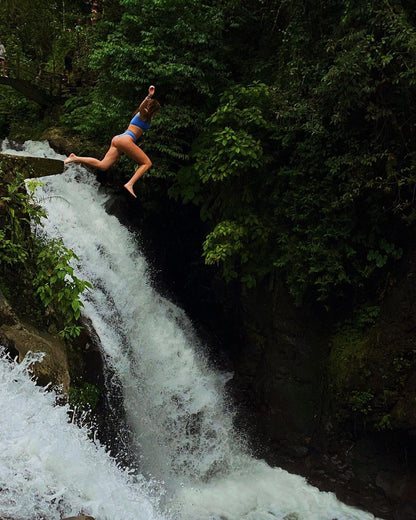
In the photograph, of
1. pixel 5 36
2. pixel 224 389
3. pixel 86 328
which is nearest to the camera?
pixel 86 328

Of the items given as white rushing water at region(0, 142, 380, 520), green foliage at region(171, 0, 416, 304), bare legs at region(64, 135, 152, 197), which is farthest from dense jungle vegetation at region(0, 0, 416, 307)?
bare legs at region(64, 135, 152, 197)

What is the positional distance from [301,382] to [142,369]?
252 cm

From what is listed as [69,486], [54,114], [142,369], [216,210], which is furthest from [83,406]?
[54,114]

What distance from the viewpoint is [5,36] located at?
1392 centimetres

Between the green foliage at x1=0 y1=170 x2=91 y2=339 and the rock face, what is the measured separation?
1.23 ft

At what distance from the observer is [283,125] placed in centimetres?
730

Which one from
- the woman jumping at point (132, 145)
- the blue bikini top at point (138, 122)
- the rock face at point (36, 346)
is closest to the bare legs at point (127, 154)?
the woman jumping at point (132, 145)

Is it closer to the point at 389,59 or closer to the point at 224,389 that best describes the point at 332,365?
the point at 224,389

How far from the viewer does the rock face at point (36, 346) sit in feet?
16.4

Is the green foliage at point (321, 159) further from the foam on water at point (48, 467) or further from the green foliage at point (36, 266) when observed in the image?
the foam on water at point (48, 467)

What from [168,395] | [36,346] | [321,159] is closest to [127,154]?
[36,346]

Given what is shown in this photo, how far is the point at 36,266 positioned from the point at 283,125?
416 cm

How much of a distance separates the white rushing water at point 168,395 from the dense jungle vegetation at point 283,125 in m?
1.37

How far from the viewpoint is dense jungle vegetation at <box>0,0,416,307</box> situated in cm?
593
